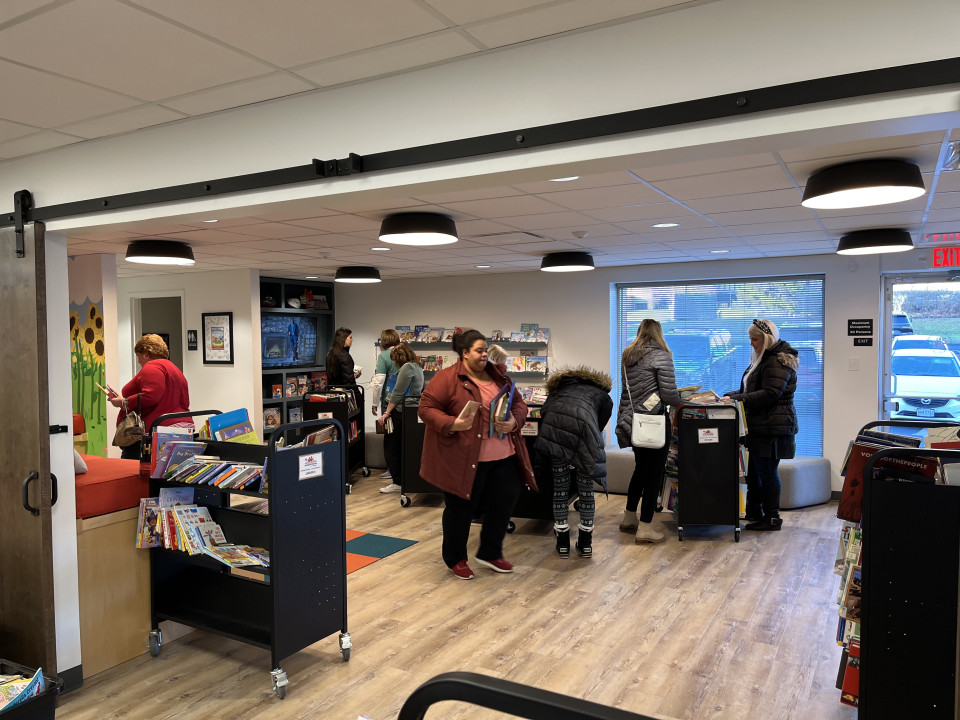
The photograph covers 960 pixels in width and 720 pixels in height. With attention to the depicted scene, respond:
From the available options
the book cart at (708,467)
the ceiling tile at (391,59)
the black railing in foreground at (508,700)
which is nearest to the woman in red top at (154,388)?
the ceiling tile at (391,59)

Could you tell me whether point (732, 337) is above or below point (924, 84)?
below

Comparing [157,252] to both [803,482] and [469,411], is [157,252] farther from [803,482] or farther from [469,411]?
[803,482]

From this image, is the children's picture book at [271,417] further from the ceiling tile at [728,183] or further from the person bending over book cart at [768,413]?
Result: the ceiling tile at [728,183]

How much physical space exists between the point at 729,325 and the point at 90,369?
6.77 metres

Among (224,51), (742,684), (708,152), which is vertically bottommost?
(742,684)

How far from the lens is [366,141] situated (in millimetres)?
2447

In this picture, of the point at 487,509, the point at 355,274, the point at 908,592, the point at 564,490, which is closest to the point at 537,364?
the point at 355,274

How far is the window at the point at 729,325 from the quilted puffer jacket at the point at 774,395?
79.0 inches

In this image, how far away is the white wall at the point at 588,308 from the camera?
688 centimetres

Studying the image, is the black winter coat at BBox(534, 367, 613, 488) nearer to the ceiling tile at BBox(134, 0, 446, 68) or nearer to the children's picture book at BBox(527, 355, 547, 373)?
the ceiling tile at BBox(134, 0, 446, 68)

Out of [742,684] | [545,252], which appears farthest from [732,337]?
[742,684]

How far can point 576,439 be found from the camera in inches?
188

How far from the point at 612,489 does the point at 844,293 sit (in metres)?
3.06

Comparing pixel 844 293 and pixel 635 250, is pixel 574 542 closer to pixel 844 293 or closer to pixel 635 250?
pixel 635 250
